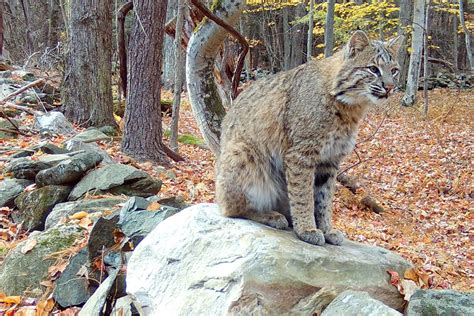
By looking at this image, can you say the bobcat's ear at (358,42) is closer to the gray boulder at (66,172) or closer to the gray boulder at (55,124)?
the gray boulder at (66,172)

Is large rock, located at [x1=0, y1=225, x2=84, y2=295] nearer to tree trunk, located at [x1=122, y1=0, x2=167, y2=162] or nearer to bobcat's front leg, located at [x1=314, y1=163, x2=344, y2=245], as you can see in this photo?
bobcat's front leg, located at [x1=314, y1=163, x2=344, y2=245]

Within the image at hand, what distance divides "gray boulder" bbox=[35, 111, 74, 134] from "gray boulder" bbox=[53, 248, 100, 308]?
596cm

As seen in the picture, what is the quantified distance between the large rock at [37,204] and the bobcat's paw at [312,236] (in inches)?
155

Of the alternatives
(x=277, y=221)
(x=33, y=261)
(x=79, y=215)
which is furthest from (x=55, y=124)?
(x=277, y=221)

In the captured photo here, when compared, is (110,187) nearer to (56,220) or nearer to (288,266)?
(56,220)

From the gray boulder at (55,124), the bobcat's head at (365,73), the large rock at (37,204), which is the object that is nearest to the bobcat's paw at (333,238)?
the bobcat's head at (365,73)

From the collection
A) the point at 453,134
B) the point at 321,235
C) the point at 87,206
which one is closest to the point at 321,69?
the point at 321,235

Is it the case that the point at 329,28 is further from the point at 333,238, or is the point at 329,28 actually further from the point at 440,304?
the point at 440,304

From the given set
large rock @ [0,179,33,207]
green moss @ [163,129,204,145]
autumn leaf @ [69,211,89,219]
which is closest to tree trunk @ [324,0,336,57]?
green moss @ [163,129,204,145]

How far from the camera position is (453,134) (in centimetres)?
1717

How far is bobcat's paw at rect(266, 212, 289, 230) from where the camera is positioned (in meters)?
4.43

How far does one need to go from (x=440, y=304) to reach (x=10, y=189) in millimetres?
6084

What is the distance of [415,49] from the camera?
20.3 meters

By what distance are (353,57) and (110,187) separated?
419 centimetres
